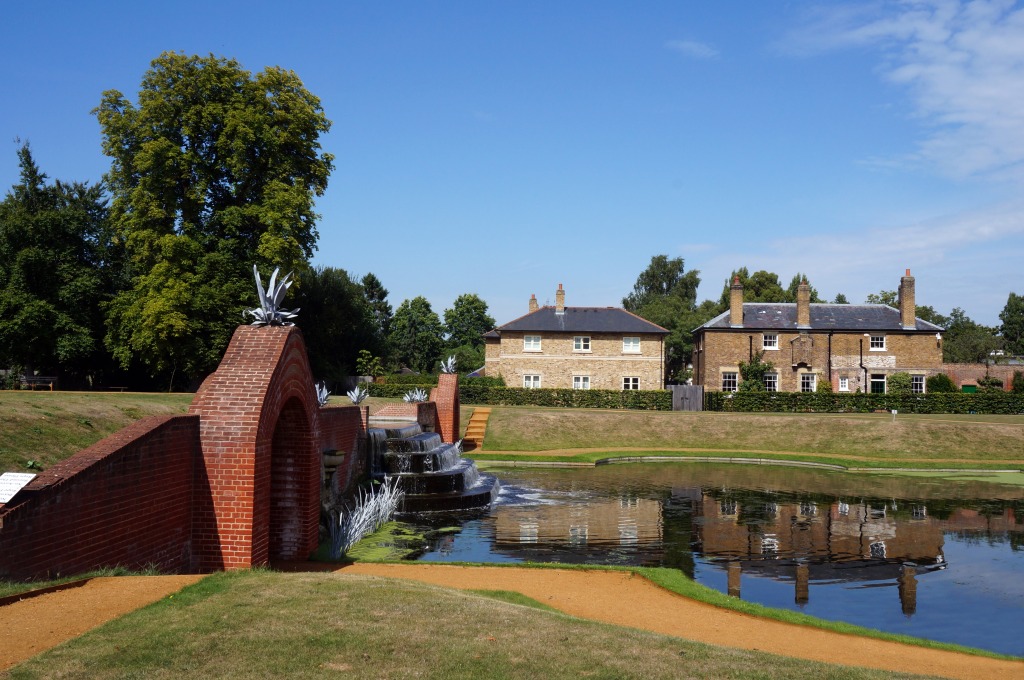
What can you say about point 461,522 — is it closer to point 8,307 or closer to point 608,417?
point 608,417

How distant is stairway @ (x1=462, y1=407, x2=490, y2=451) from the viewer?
119 feet

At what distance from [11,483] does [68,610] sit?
153 centimetres

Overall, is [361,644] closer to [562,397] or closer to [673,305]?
[562,397]

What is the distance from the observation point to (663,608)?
36.6ft

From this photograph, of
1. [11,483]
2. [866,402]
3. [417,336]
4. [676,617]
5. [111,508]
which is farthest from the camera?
[417,336]

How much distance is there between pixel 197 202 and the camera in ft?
113

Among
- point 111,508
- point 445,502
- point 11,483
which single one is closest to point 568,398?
point 445,502

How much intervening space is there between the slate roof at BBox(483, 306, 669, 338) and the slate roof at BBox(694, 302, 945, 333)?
4.88 m

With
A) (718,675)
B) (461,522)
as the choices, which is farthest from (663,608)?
(461,522)

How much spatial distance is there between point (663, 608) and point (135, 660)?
7.15 m

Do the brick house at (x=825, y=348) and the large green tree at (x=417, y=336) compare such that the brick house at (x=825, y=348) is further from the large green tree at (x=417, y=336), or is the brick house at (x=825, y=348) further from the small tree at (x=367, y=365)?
the large green tree at (x=417, y=336)

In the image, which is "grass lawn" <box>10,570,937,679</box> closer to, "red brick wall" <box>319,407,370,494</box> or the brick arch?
the brick arch

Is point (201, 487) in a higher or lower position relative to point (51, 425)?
lower

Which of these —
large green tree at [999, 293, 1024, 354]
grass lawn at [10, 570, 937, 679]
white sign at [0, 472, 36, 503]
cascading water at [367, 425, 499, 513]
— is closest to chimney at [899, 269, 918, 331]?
cascading water at [367, 425, 499, 513]
